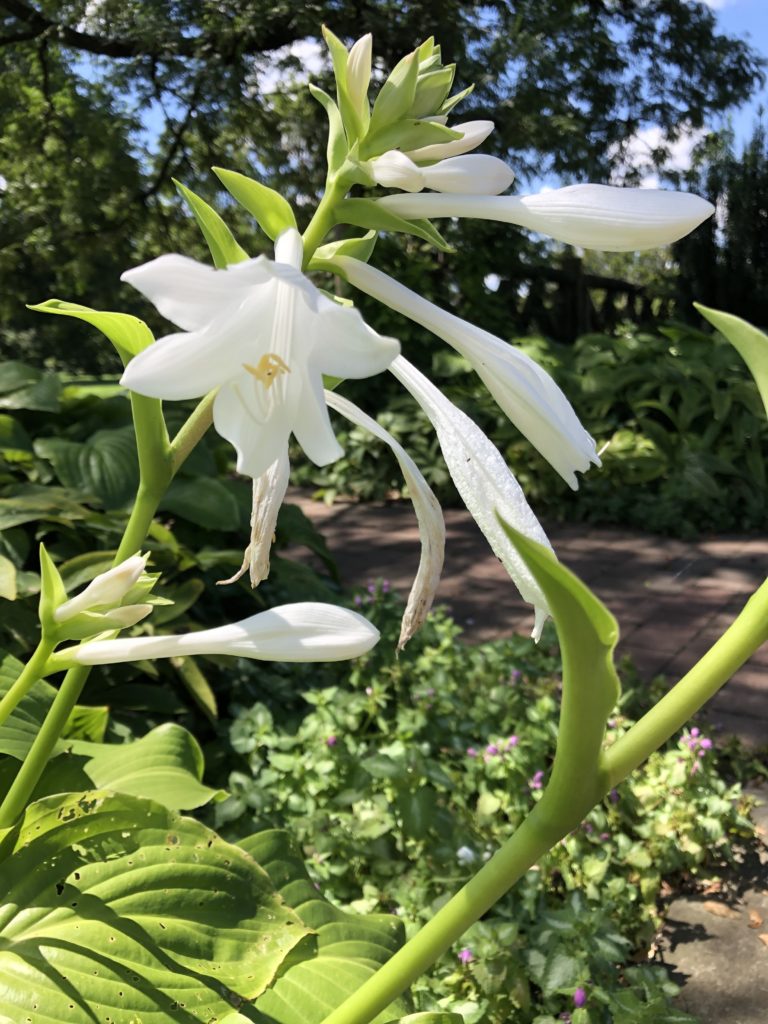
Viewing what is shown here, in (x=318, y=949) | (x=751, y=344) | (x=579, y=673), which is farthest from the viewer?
(x=318, y=949)

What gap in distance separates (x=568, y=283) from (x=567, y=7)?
10.9ft

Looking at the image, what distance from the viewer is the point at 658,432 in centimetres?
720

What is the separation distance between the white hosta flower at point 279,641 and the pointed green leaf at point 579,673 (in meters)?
0.18

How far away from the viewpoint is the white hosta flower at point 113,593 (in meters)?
0.77

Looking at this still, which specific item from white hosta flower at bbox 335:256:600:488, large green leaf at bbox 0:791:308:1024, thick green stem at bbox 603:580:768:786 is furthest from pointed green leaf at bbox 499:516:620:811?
large green leaf at bbox 0:791:308:1024

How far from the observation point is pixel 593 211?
688mm

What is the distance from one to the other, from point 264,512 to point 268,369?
18 cm

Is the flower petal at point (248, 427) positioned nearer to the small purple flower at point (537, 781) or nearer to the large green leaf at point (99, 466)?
the small purple flower at point (537, 781)

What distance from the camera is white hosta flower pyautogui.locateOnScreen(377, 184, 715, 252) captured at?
656mm

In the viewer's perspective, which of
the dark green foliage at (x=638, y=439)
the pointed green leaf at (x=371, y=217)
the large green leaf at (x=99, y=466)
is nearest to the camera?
the pointed green leaf at (x=371, y=217)

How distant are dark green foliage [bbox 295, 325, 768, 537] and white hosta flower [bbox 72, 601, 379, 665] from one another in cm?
616

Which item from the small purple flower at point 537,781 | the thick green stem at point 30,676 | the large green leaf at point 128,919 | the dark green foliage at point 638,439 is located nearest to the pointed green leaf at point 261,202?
the thick green stem at point 30,676

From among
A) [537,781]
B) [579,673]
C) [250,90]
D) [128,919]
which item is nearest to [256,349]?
[579,673]

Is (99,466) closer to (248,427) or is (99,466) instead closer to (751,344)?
(248,427)
